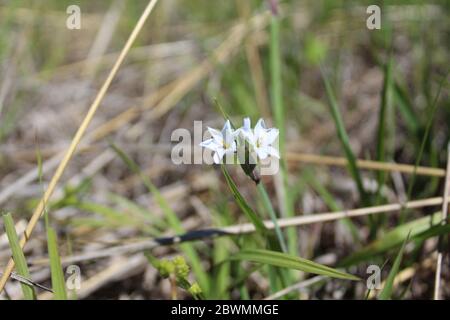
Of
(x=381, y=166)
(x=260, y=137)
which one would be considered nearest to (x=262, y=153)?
(x=260, y=137)

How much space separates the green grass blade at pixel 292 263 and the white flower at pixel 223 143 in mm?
279

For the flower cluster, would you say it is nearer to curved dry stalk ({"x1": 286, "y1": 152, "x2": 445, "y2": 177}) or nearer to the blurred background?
the blurred background

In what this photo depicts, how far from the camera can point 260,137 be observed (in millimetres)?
1286

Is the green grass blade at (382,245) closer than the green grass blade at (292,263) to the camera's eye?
No

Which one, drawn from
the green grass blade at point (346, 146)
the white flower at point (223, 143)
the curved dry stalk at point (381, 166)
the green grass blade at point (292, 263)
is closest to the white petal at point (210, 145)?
the white flower at point (223, 143)

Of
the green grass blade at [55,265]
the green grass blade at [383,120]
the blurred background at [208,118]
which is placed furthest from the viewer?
the blurred background at [208,118]

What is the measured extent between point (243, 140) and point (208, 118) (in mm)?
1427

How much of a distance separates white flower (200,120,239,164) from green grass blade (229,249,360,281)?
0.28 m

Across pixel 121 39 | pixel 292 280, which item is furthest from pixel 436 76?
pixel 121 39

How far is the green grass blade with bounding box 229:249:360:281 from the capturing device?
1.27m

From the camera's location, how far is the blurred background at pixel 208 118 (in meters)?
1.86

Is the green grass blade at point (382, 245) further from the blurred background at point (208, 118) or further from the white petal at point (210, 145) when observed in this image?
the white petal at point (210, 145)

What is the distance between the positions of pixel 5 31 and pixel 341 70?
5.87 ft

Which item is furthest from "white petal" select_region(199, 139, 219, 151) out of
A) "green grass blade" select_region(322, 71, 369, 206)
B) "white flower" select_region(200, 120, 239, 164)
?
"green grass blade" select_region(322, 71, 369, 206)
